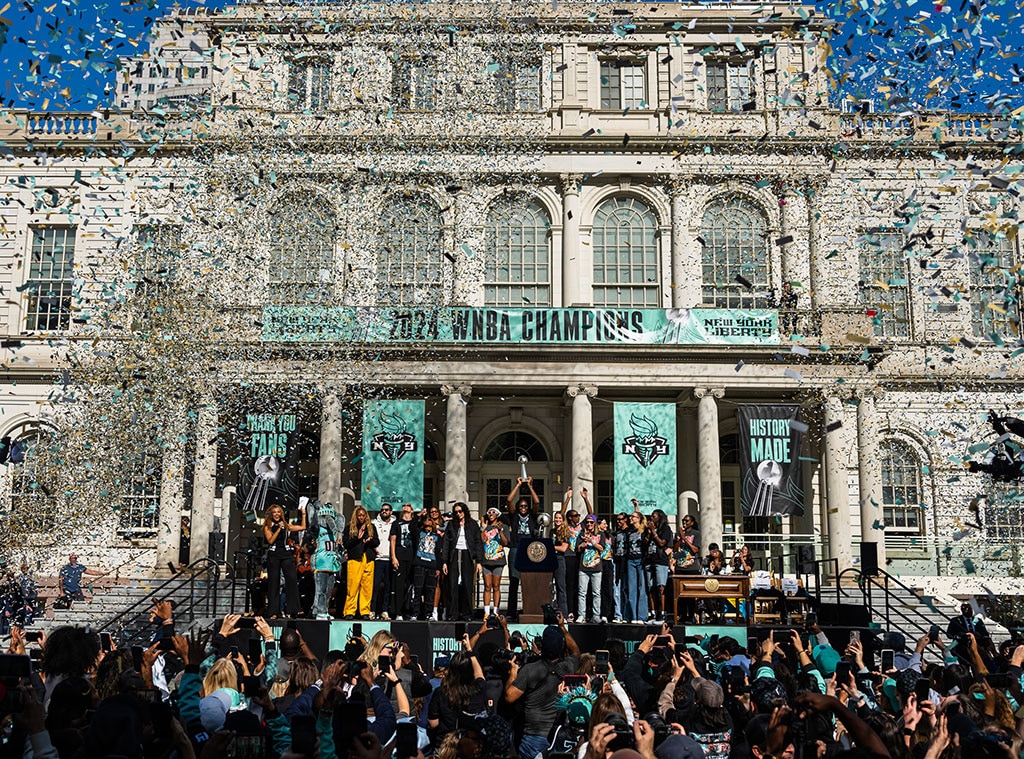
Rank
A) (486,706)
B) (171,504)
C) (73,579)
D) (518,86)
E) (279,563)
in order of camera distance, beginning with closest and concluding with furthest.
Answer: (486,706), (279,563), (73,579), (171,504), (518,86)

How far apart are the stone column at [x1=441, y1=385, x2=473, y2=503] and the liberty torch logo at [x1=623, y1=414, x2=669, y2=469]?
4344mm

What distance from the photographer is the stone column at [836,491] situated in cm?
2909

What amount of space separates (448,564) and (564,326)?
12.5m

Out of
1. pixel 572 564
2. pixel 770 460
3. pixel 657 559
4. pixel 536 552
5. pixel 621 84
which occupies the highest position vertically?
pixel 621 84

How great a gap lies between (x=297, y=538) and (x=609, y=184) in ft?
59.8

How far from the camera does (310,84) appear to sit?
33.0m

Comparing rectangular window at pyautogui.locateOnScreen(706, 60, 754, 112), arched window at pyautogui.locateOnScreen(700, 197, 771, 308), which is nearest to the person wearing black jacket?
arched window at pyautogui.locateOnScreen(700, 197, 771, 308)

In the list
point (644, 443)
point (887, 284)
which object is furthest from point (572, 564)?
point (887, 284)

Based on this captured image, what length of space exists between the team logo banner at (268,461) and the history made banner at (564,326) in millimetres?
2990

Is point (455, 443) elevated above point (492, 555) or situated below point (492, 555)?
above

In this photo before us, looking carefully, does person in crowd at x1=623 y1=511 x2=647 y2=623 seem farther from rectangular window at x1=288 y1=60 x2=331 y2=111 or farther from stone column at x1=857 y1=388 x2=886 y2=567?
rectangular window at x1=288 y1=60 x2=331 y2=111

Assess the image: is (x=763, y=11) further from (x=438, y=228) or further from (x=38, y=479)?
(x=38, y=479)

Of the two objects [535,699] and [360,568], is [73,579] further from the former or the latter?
[535,699]

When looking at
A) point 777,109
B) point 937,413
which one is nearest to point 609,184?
point 777,109
